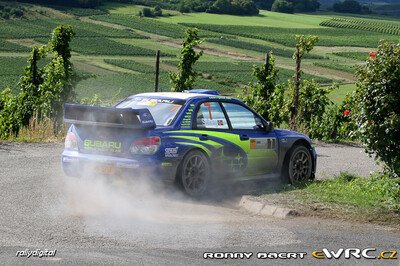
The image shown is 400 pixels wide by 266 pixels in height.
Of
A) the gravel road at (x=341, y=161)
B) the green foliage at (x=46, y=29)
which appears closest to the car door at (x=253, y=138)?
the gravel road at (x=341, y=161)

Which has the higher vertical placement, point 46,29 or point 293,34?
point 46,29

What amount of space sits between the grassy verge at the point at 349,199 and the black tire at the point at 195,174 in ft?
3.13

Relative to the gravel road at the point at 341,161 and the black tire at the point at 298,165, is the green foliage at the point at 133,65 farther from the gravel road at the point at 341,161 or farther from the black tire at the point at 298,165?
the black tire at the point at 298,165

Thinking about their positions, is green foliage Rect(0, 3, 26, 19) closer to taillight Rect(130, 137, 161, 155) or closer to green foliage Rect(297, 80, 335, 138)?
green foliage Rect(297, 80, 335, 138)

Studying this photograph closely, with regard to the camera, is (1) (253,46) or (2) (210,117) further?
(1) (253,46)

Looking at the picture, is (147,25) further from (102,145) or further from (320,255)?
(320,255)

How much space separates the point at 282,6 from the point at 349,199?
420 ft

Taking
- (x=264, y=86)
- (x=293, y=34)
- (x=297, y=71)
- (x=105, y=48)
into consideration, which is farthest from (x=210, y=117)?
(x=293, y=34)

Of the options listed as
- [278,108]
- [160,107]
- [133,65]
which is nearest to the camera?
[160,107]

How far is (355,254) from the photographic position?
10.4 meters

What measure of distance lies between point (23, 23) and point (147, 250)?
87400 millimetres

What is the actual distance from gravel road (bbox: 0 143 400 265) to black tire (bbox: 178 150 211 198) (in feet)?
0.70

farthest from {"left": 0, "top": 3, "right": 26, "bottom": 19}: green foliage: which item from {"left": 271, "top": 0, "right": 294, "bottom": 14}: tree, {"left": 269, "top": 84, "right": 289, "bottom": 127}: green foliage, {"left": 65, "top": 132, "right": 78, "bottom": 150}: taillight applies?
{"left": 65, "top": 132, "right": 78, "bottom": 150}: taillight

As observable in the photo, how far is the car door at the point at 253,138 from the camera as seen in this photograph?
14906mm
